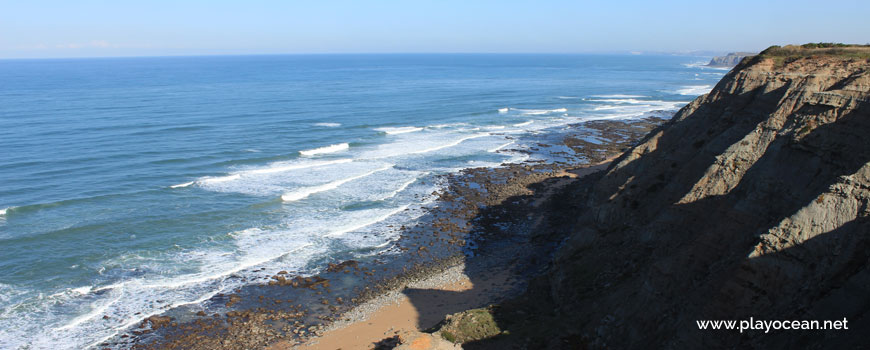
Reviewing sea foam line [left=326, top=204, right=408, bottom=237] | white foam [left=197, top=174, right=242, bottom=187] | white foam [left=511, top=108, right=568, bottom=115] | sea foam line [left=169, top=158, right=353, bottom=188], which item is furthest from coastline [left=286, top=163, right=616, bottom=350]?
white foam [left=511, top=108, right=568, bottom=115]

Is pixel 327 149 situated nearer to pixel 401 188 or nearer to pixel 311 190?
pixel 311 190

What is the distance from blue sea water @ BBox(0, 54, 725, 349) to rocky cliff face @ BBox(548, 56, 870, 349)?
16483mm

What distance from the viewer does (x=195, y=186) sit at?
154ft

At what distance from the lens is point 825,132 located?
1900cm

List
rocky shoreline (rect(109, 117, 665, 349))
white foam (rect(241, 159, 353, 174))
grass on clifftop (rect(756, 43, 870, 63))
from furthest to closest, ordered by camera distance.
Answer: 1. white foam (rect(241, 159, 353, 174))
2. grass on clifftop (rect(756, 43, 870, 63))
3. rocky shoreline (rect(109, 117, 665, 349))

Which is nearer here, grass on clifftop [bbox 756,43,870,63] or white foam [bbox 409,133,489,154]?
grass on clifftop [bbox 756,43,870,63]

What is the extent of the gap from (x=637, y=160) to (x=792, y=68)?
396 inches

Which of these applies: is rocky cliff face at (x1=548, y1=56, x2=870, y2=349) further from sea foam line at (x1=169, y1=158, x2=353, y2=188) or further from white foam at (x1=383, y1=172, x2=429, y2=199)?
sea foam line at (x1=169, y1=158, x2=353, y2=188)

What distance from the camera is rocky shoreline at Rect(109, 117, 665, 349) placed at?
2562 centimetres

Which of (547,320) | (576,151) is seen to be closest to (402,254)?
(547,320)

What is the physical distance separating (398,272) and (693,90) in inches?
4607

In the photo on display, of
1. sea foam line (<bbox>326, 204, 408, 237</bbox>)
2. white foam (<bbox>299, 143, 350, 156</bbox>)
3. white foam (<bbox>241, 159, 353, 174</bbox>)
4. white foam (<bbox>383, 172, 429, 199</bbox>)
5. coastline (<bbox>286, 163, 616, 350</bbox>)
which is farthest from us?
white foam (<bbox>299, 143, 350, 156</bbox>)

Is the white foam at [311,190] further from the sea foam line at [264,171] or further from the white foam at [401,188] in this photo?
the sea foam line at [264,171]

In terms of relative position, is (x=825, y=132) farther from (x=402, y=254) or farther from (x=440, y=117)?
(x=440, y=117)
